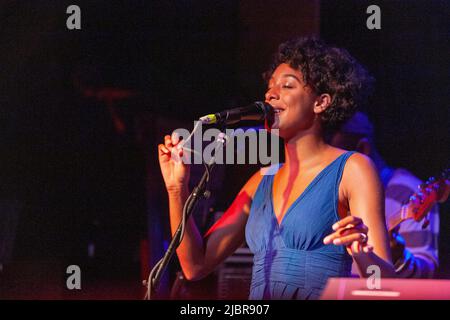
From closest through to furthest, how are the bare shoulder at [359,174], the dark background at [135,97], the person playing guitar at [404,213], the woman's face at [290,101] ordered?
the bare shoulder at [359,174]
the woman's face at [290,101]
the person playing guitar at [404,213]
the dark background at [135,97]

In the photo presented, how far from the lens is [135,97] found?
10.6ft

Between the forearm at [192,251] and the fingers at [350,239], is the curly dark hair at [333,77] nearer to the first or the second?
the forearm at [192,251]

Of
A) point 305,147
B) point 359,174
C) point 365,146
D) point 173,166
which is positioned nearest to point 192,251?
point 173,166

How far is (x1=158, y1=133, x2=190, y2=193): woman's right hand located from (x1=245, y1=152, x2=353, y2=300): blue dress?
36cm

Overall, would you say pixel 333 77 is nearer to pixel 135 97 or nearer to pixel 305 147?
pixel 305 147

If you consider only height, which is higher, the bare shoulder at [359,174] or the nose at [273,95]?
the nose at [273,95]

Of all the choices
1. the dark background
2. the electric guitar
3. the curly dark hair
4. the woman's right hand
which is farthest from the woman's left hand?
the dark background

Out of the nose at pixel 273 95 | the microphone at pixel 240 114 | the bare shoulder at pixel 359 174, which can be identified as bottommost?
the bare shoulder at pixel 359 174

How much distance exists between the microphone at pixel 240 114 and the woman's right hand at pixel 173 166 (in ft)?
0.62

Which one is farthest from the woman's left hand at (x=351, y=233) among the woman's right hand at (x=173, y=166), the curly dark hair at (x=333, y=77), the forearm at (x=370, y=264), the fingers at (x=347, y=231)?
the curly dark hair at (x=333, y=77)

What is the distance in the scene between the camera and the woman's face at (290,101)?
7.47ft

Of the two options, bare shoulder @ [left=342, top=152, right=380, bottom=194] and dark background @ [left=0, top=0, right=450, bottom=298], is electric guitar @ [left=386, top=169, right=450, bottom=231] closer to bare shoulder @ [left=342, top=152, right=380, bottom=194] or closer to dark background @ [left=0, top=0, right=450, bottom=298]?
dark background @ [left=0, top=0, right=450, bottom=298]

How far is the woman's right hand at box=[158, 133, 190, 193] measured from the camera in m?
2.10
